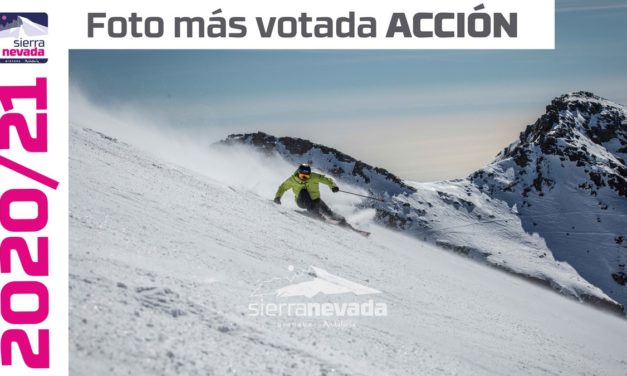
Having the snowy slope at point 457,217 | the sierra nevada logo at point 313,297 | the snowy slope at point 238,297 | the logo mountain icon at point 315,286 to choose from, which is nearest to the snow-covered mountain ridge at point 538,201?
the snowy slope at point 457,217

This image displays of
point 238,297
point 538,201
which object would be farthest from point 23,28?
point 538,201

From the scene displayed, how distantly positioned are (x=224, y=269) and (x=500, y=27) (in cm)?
907

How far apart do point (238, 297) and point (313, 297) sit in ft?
4.98

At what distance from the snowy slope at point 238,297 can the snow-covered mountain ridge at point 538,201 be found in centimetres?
4940

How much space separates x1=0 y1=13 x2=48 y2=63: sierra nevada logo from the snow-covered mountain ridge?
52.9 meters

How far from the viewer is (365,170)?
9194 cm

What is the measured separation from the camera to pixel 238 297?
615cm

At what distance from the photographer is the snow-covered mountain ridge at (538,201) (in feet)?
241

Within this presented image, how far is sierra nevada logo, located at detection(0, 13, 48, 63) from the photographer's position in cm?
852

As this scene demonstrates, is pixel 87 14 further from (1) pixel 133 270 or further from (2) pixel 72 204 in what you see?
(1) pixel 133 270

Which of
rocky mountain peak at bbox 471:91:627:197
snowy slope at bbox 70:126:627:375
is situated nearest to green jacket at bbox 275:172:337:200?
snowy slope at bbox 70:126:627:375

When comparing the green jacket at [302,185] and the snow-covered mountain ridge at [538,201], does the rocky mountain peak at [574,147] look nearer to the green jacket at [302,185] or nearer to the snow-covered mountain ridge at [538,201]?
the snow-covered mountain ridge at [538,201]

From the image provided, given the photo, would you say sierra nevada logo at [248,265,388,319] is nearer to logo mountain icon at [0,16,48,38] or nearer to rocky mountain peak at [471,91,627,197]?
logo mountain icon at [0,16,48,38]

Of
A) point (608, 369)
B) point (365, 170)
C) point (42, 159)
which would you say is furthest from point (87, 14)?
point (365, 170)
